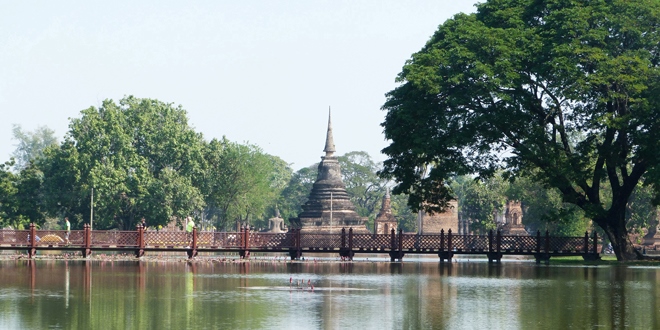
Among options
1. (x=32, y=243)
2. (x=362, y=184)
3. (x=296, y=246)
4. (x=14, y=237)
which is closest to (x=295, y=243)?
(x=296, y=246)

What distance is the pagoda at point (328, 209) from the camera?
101062 mm

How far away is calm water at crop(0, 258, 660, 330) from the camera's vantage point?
19053mm

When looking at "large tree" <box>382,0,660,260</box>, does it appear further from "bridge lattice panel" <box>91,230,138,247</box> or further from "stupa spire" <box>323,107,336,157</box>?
"stupa spire" <box>323,107,336,157</box>

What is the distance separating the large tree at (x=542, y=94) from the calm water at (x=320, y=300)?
935 centimetres

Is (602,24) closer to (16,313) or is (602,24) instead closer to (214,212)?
(16,313)

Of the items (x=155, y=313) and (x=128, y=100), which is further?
(x=128, y=100)

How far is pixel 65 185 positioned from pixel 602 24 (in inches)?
1592

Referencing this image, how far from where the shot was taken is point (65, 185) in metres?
71.4

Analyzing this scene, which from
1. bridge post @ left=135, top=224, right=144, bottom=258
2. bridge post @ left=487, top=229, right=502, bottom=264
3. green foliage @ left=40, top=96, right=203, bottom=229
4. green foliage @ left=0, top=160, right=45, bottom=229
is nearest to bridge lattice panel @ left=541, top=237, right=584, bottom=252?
bridge post @ left=487, top=229, right=502, bottom=264

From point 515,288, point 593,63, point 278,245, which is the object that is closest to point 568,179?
point 593,63

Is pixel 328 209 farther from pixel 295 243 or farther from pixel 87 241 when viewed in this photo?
pixel 87 241

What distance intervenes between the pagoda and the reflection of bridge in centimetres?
4632

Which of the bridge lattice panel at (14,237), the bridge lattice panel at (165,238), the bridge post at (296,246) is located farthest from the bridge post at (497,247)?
the bridge lattice panel at (14,237)

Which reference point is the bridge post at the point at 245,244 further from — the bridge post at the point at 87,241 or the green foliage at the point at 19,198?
the green foliage at the point at 19,198
